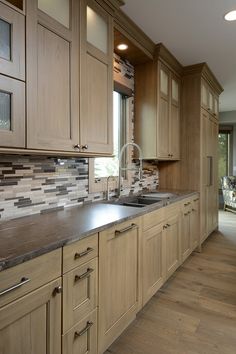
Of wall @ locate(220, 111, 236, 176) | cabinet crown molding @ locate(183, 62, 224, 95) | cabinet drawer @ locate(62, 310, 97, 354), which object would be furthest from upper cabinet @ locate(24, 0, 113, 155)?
wall @ locate(220, 111, 236, 176)

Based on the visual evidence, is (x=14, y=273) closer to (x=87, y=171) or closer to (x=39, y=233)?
(x=39, y=233)

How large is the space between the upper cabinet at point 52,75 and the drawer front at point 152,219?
2.75ft

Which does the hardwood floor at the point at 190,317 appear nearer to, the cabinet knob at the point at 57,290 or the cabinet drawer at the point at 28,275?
the cabinet knob at the point at 57,290

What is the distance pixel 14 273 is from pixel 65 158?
1229mm

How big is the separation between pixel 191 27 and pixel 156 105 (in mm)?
843

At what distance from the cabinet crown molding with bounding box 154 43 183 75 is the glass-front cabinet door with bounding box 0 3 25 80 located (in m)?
1.96

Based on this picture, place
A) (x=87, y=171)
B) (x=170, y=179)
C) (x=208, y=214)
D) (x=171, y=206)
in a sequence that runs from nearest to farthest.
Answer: (x=87, y=171) < (x=171, y=206) < (x=170, y=179) < (x=208, y=214)

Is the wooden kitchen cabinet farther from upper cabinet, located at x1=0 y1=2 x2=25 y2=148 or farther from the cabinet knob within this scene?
upper cabinet, located at x1=0 y1=2 x2=25 y2=148

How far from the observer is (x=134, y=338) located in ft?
5.92

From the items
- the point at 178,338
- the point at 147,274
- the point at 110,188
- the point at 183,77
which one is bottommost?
the point at 178,338

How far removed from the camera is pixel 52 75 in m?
1.52

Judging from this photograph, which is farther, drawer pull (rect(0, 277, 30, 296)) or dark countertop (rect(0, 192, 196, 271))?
dark countertop (rect(0, 192, 196, 271))

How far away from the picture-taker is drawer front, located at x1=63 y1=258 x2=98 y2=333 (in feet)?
4.02

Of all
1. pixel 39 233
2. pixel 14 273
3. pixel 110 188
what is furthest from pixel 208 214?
pixel 14 273
